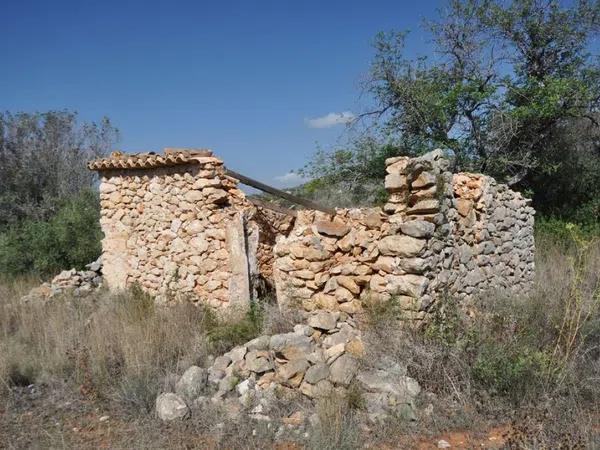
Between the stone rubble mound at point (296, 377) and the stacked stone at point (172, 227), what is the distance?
7.33 feet

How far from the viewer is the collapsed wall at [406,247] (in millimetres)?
5348

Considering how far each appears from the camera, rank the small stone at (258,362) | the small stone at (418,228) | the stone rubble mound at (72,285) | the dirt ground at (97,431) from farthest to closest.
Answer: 1. the stone rubble mound at (72,285)
2. the small stone at (418,228)
3. the small stone at (258,362)
4. the dirt ground at (97,431)

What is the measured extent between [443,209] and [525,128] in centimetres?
792

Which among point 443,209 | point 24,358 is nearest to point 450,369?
point 443,209

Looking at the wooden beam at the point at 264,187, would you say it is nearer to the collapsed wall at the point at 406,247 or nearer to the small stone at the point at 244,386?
the collapsed wall at the point at 406,247

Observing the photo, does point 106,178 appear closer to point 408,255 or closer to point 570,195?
point 408,255

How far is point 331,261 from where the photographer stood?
6008 millimetres

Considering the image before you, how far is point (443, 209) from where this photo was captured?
5.69 meters

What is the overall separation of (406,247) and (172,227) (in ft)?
13.4

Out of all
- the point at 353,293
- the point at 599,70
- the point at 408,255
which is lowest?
the point at 353,293

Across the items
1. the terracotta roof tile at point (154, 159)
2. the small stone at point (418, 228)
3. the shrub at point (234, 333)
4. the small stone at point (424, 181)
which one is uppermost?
the terracotta roof tile at point (154, 159)

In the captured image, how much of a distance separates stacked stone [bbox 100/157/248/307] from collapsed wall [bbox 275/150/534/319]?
1348 millimetres

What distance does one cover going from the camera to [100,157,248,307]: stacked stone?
7.37m

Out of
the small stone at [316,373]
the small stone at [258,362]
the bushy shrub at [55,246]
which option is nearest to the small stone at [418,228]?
the small stone at [316,373]
